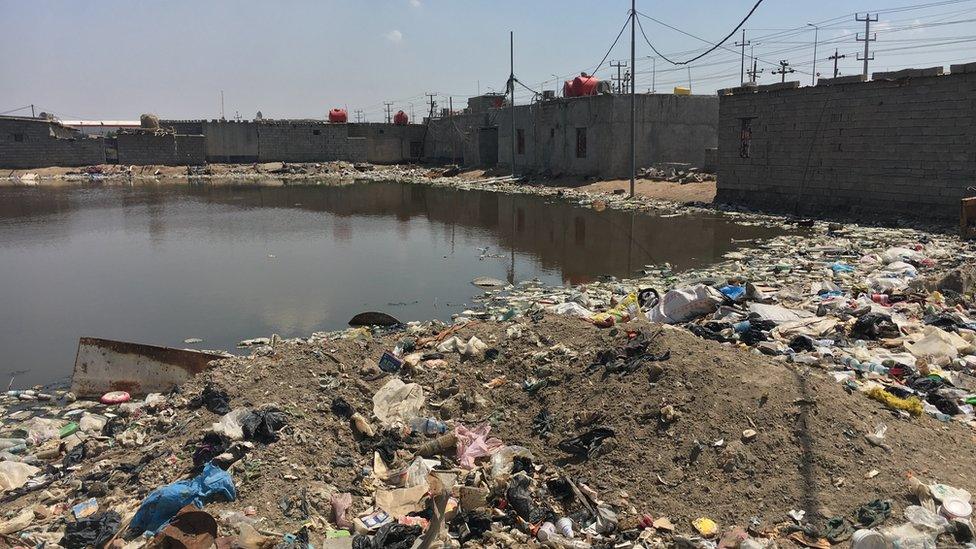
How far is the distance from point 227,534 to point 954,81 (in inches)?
665

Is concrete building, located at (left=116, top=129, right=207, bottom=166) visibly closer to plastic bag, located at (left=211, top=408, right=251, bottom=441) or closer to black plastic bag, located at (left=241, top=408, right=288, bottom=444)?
plastic bag, located at (left=211, top=408, right=251, bottom=441)

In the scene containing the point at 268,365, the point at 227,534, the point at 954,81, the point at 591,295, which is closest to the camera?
the point at 227,534

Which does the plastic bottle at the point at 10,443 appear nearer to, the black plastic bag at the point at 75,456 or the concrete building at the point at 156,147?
the black plastic bag at the point at 75,456

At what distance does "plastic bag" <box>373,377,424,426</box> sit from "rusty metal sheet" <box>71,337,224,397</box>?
7.68 feet

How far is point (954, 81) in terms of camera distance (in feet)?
46.6

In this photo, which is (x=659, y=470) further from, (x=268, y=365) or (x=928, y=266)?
(x=928, y=266)

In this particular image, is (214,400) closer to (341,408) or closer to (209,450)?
(209,450)

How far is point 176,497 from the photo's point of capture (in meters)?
3.72

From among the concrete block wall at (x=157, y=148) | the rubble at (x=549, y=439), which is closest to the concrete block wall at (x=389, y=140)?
the concrete block wall at (x=157, y=148)

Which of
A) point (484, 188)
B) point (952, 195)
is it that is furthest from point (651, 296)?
point (484, 188)

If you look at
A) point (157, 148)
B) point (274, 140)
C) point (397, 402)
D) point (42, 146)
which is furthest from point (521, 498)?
point (42, 146)

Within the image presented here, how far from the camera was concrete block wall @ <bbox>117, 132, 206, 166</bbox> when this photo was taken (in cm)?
4228

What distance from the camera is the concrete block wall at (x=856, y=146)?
14477 millimetres

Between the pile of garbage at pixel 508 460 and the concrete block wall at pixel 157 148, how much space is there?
1647 inches
